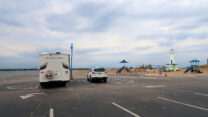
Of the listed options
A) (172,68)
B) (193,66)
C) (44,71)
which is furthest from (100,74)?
(172,68)

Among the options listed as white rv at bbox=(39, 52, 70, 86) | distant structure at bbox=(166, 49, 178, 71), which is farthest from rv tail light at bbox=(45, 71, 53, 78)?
distant structure at bbox=(166, 49, 178, 71)

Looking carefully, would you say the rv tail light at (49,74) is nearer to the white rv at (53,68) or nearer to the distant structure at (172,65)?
the white rv at (53,68)

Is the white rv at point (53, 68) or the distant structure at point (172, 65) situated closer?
the white rv at point (53, 68)

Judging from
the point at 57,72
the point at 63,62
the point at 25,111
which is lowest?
the point at 25,111

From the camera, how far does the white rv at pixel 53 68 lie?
13055 millimetres

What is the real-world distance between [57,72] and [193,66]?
33951 millimetres

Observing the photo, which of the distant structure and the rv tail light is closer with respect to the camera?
the rv tail light

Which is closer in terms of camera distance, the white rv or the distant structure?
the white rv

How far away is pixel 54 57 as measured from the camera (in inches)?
529

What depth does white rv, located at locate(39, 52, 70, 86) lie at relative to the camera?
42.8ft

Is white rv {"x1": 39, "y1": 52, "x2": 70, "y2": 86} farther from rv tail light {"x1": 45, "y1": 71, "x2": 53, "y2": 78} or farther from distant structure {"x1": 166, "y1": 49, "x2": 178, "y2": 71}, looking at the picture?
distant structure {"x1": 166, "y1": 49, "x2": 178, "y2": 71}

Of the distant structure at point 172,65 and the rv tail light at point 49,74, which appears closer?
the rv tail light at point 49,74

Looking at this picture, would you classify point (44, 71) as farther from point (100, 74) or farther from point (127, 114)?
point (127, 114)

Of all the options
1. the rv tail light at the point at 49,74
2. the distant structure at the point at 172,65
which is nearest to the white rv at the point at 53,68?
the rv tail light at the point at 49,74
